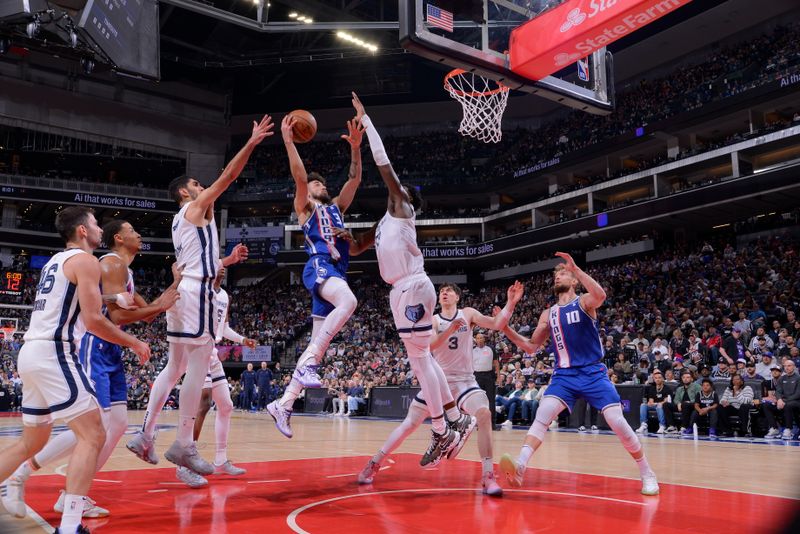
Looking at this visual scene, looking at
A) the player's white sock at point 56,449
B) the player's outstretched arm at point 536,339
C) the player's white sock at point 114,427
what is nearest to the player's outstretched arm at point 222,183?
the player's white sock at point 114,427

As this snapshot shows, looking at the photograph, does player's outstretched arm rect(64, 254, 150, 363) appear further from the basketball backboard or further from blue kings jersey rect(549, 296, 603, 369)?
the basketball backboard

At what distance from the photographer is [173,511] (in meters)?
4.79

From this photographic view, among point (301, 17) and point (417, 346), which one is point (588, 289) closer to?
point (417, 346)

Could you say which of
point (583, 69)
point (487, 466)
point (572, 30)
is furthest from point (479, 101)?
point (487, 466)

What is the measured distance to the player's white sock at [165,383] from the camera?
559cm

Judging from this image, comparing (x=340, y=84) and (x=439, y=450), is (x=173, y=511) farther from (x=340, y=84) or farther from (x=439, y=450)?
(x=340, y=84)

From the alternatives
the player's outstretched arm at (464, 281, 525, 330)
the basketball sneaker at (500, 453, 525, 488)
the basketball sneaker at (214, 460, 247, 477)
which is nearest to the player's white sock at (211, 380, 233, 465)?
the basketball sneaker at (214, 460, 247, 477)

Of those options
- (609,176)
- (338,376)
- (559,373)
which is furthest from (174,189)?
(609,176)

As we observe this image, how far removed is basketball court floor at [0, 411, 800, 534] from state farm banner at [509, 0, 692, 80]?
4.98 metres

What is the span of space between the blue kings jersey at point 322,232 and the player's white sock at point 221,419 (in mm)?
1985

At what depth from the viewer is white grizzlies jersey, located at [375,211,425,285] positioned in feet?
19.1

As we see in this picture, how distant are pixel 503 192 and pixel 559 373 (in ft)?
111

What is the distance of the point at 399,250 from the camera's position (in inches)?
228

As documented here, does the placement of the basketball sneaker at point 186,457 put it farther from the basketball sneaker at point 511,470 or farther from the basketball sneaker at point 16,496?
the basketball sneaker at point 511,470
